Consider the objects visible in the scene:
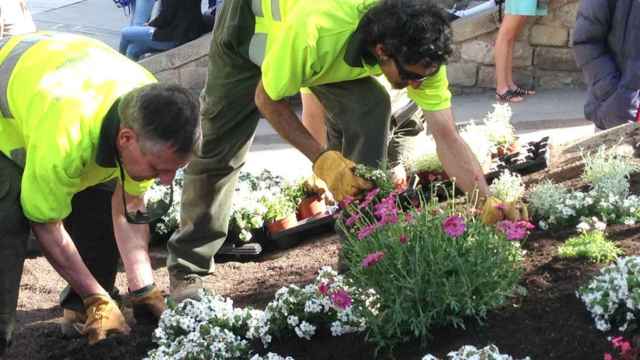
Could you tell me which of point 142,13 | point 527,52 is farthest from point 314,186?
point 142,13

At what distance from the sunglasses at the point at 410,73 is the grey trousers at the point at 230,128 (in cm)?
34

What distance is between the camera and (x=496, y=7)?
860cm

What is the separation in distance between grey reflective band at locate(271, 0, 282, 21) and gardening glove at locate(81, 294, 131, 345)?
128cm

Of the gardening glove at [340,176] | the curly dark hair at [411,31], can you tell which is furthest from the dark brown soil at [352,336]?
the curly dark hair at [411,31]

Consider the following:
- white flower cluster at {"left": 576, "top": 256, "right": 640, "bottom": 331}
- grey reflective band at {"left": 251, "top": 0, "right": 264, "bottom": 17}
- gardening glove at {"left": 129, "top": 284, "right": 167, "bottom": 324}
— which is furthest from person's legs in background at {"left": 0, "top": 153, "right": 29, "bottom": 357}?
white flower cluster at {"left": 576, "top": 256, "right": 640, "bottom": 331}

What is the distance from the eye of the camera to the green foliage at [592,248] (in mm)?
3713

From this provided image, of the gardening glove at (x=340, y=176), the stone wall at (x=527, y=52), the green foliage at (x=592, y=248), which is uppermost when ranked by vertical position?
the gardening glove at (x=340, y=176)

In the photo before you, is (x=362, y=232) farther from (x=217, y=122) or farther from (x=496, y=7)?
(x=496, y=7)

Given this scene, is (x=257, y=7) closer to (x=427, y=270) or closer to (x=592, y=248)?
→ (x=427, y=270)

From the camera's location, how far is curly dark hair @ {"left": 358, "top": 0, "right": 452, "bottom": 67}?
3588 millimetres

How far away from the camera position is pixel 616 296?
318 centimetres

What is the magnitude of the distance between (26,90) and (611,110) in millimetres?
3239

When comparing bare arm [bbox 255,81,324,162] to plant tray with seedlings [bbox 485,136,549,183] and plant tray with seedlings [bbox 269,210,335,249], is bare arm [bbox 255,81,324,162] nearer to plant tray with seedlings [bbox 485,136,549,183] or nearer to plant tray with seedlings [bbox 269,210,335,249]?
plant tray with seedlings [bbox 269,210,335,249]

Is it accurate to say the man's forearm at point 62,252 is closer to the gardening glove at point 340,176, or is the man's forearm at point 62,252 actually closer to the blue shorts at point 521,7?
the gardening glove at point 340,176
